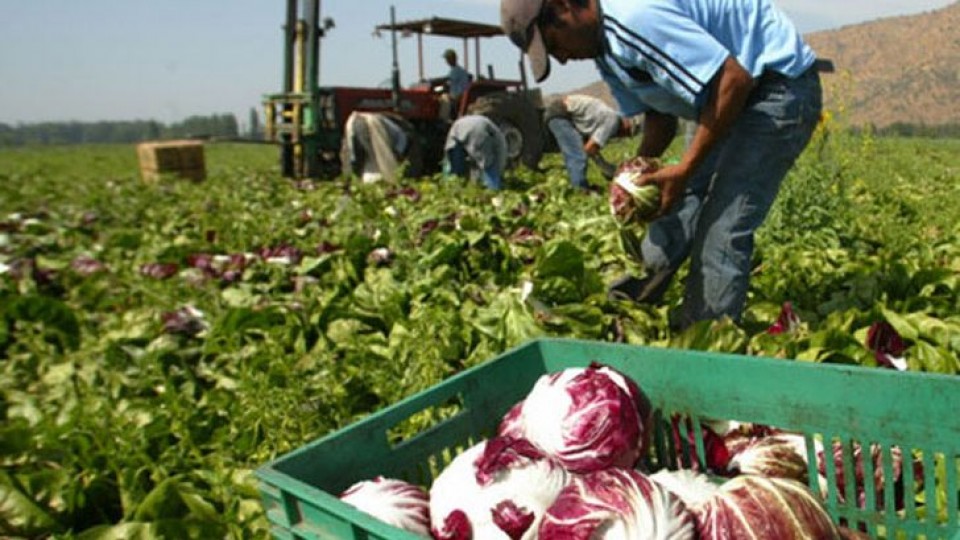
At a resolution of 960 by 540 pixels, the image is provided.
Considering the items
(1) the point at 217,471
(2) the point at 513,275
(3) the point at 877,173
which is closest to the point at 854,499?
(1) the point at 217,471

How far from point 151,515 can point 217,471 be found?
204mm

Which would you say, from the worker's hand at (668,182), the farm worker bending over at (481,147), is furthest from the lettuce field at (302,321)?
the farm worker bending over at (481,147)

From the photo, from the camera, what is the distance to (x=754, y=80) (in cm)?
275

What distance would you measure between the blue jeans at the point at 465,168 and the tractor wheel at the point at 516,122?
8.23ft

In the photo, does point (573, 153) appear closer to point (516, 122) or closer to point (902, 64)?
point (516, 122)

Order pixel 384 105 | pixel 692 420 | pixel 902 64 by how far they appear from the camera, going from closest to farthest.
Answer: pixel 692 420 → pixel 384 105 → pixel 902 64

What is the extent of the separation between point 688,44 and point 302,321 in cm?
205

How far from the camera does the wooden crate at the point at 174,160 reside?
12336mm

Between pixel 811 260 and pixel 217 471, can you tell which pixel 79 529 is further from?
pixel 811 260

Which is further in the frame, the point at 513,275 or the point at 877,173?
the point at 877,173

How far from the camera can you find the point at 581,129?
9.77 meters

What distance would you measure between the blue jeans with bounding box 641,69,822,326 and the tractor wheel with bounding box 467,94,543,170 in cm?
961

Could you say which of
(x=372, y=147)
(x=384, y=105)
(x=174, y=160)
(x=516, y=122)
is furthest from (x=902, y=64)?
(x=174, y=160)

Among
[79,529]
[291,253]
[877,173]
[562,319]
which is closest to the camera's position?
[79,529]
